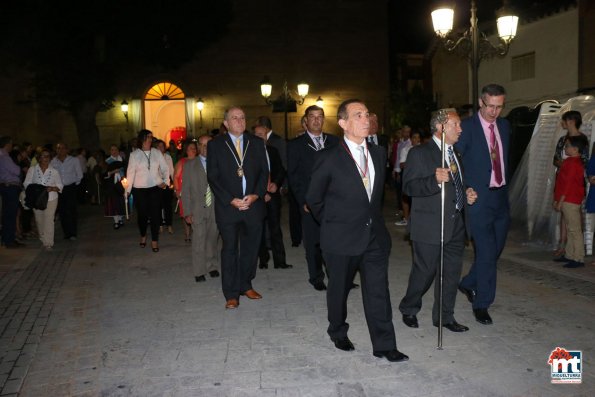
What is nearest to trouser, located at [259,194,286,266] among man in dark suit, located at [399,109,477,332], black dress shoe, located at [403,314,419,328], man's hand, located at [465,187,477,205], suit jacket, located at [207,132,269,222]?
suit jacket, located at [207,132,269,222]

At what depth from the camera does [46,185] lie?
10.5 metres

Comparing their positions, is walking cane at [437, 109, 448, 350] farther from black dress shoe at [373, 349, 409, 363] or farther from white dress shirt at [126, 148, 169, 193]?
white dress shirt at [126, 148, 169, 193]

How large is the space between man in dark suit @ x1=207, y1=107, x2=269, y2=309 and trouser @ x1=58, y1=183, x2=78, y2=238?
653 cm

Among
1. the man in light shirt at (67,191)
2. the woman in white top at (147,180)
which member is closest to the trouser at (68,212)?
the man in light shirt at (67,191)

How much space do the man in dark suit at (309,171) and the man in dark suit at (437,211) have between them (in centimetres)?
185

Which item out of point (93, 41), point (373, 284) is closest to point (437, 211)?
point (373, 284)

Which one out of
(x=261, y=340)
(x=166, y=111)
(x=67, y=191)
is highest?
(x=166, y=111)

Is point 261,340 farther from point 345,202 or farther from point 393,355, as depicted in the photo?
point 345,202

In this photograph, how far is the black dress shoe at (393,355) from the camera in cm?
456

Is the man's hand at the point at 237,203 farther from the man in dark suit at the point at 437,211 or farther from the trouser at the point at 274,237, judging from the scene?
the trouser at the point at 274,237

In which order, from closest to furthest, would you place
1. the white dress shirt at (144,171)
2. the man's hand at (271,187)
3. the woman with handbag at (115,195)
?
1. the man's hand at (271,187)
2. the white dress shirt at (144,171)
3. the woman with handbag at (115,195)

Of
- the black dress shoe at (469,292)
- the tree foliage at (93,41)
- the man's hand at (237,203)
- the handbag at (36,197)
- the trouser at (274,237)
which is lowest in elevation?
the black dress shoe at (469,292)

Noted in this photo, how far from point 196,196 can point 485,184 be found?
12.7ft

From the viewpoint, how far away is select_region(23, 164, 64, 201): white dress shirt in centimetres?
1048
